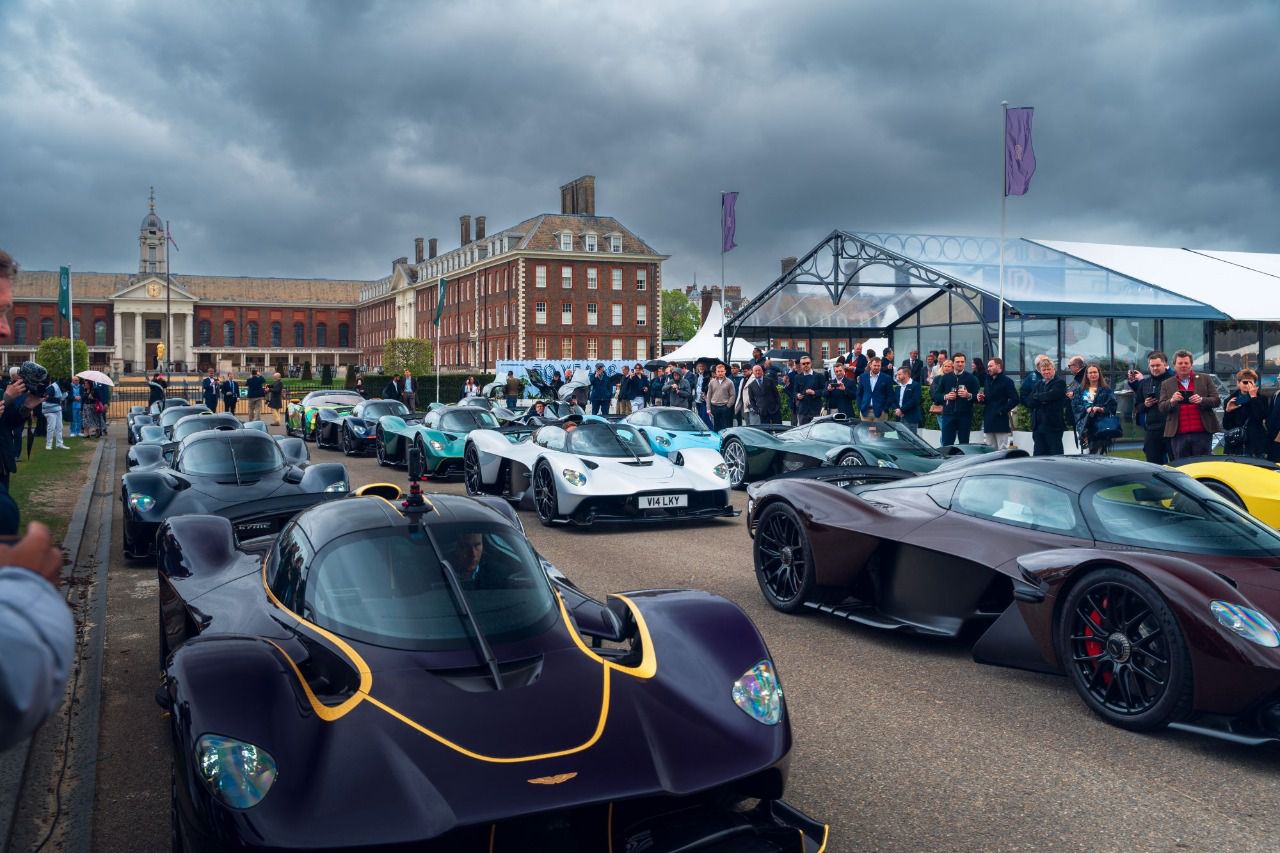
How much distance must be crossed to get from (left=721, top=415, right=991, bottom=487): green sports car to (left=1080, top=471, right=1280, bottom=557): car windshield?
6.99 m

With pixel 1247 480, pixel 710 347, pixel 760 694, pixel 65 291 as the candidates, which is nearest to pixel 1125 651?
pixel 760 694

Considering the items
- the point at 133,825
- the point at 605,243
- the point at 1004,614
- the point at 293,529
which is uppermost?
the point at 605,243

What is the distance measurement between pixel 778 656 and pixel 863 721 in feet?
3.99

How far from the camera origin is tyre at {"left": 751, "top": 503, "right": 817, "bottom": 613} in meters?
7.19

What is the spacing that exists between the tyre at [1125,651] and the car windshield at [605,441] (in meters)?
7.65

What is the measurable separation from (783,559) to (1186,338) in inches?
807

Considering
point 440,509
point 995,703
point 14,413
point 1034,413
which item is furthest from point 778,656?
point 1034,413

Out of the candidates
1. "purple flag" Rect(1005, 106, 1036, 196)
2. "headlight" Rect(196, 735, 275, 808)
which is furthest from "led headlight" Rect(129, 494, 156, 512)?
"purple flag" Rect(1005, 106, 1036, 196)

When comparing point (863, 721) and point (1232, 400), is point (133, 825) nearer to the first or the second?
point (863, 721)

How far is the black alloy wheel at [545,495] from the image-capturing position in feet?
39.2

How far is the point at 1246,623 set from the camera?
4535 millimetres

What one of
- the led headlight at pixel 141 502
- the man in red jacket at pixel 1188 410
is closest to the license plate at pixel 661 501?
the led headlight at pixel 141 502

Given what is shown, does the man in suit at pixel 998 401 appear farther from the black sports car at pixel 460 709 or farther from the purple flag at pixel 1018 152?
the black sports car at pixel 460 709

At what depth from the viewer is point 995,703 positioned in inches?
216
